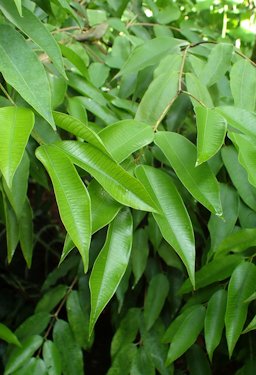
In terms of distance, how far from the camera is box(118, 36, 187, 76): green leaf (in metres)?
0.83

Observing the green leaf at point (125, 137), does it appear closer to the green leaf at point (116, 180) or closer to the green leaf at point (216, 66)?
the green leaf at point (116, 180)

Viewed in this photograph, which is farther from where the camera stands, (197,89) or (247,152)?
(197,89)

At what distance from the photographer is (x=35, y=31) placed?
0.60 meters

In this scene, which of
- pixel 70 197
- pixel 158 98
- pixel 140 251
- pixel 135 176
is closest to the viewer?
pixel 70 197

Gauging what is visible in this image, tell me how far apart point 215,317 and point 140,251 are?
17cm

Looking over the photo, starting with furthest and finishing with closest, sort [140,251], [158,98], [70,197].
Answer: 1. [140,251]
2. [158,98]
3. [70,197]

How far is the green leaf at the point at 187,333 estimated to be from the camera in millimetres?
747

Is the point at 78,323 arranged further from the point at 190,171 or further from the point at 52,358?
the point at 190,171

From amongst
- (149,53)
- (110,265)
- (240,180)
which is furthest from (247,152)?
(149,53)

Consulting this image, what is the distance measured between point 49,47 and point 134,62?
26cm

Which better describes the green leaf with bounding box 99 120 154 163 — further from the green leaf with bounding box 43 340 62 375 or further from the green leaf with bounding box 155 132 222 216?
the green leaf with bounding box 43 340 62 375

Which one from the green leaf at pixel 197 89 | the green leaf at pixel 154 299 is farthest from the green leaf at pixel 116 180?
the green leaf at pixel 154 299

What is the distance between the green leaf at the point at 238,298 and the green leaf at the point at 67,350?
339 mm

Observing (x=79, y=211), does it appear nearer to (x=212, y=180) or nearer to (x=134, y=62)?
(x=212, y=180)
